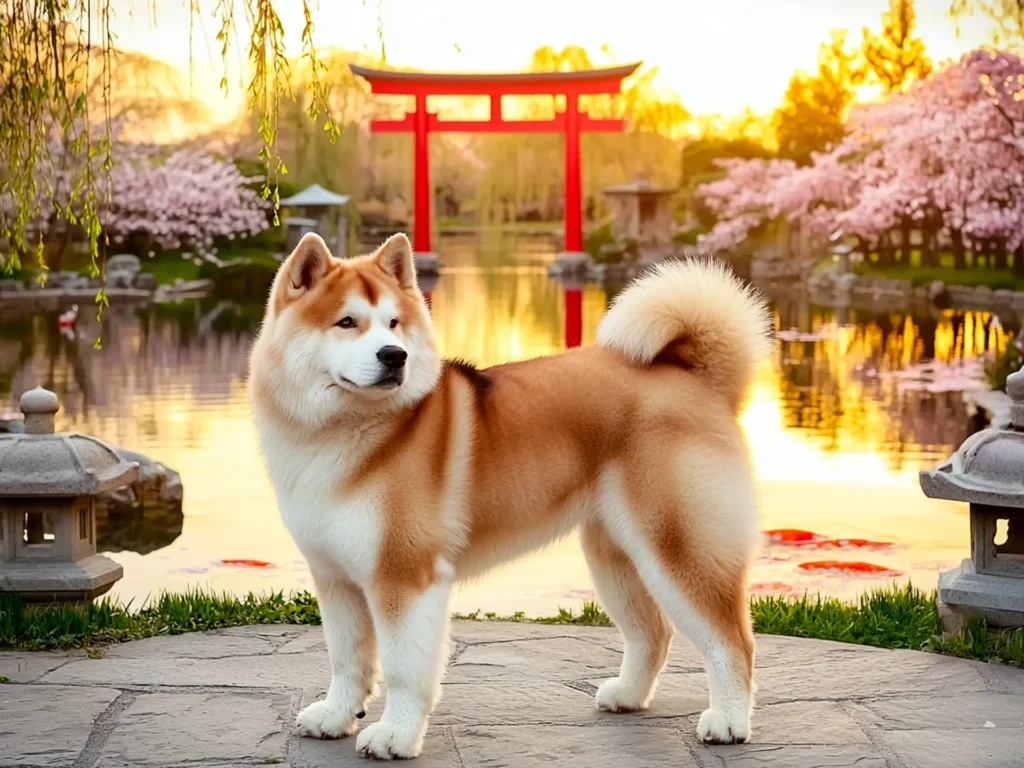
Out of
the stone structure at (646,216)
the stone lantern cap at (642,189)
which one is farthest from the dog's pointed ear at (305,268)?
the stone lantern cap at (642,189)

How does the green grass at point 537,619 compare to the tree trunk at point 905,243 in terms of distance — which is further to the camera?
the tree trunk at point 905,243

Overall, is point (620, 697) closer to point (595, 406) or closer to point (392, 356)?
point (595, 406)

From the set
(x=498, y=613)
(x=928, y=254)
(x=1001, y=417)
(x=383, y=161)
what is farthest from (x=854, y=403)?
(x=383, y=161)

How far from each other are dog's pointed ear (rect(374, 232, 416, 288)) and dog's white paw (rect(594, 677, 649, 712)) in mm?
1125

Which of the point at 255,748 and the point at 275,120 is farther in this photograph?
the point at 275,120

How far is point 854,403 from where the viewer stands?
11.8 metres

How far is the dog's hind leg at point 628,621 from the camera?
10.8ft

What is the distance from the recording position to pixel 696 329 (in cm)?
319

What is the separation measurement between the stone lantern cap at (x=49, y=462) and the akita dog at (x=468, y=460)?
1315 millimetres

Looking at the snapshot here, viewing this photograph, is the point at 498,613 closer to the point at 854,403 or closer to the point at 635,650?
the point at 635,650

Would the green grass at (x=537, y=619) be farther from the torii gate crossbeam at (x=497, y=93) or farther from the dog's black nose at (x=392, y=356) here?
the torii gate crossbeam at (x=497, y=93)

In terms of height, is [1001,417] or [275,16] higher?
[275,16]

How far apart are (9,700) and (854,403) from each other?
944cm

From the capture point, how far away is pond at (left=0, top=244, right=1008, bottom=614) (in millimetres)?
5848
